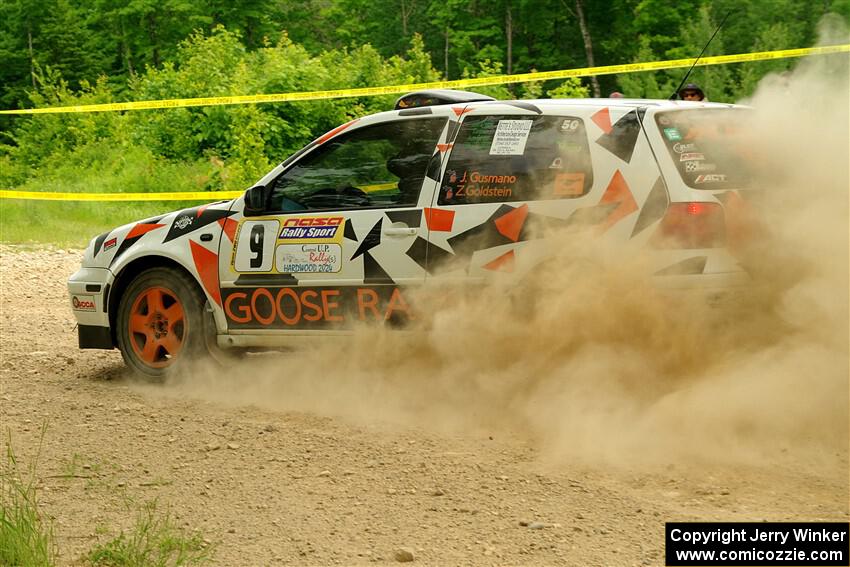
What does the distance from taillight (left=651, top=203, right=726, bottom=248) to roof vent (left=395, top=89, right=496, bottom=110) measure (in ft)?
5.55

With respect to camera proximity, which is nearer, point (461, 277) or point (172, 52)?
point (461, 277)

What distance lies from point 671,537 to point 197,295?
4149 millimetres

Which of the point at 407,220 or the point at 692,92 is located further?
the point at 692,92

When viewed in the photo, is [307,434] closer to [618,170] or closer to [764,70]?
[618,170]

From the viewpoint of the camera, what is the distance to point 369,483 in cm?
498

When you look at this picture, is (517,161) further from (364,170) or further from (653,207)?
(364,170)

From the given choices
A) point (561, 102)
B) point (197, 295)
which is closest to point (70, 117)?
point (197, 295)

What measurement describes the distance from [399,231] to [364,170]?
1.98 feet

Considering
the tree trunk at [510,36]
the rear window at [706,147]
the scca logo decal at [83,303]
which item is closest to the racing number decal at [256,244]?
the scca logo decal at [83,303]

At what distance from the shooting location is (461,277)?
6316 mm

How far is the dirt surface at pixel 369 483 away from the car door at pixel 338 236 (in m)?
0.48

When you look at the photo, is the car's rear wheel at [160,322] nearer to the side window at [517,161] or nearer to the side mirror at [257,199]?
the side mirror at [257,199]

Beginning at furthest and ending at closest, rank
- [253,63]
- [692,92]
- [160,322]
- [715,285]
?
[253,63]
[692,92]
[160,322]
[715,285]

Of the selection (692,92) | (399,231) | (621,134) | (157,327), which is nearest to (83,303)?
(157,327)
